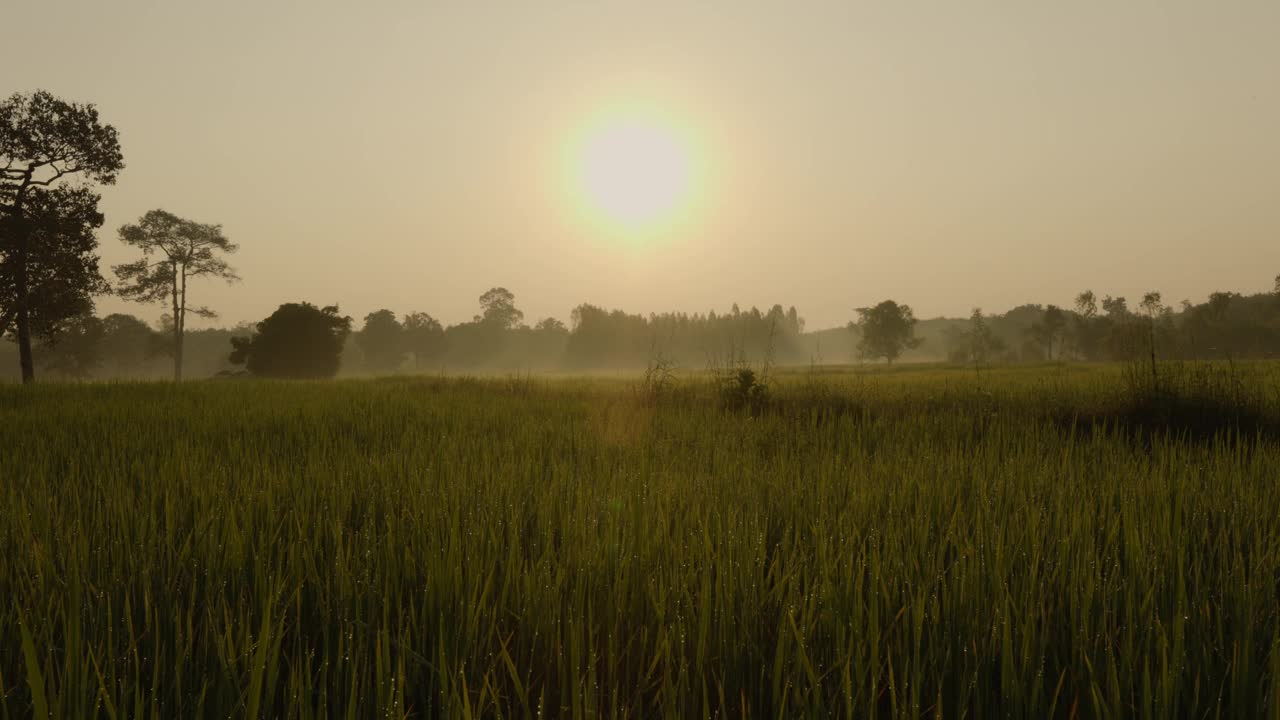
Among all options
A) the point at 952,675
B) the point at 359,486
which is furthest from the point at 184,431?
the point at 952,675

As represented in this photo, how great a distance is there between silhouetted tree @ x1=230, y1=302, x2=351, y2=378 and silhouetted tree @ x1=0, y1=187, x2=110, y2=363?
15.6m

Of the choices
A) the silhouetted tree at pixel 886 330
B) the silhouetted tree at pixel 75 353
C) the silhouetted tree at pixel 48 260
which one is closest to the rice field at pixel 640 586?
the silhouetted tree at pixel 48 260

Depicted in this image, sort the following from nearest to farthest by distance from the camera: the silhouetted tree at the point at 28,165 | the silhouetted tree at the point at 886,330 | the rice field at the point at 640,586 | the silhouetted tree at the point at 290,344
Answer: the rice field at the point at 640,586 → the silhouetted tree at the point at 28,165 → the silhouetted tree at the point at 290,344 → the silhouetted tree at the point at 886,330

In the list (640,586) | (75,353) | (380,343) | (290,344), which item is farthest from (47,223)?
(380,343)

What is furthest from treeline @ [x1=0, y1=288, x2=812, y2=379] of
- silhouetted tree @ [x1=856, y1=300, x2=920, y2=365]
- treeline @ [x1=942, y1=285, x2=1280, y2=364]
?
treeline @ [x1=942, y1=285, x2=1280, y2=364]

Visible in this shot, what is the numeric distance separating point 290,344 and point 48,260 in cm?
1740

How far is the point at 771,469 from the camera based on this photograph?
3.81 metres

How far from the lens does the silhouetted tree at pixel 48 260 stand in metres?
18.8

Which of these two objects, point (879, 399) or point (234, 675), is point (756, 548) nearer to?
point (234, 675)

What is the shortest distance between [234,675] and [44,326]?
27343mm

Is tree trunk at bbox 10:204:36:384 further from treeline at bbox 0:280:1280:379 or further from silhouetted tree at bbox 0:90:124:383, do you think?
treeline at bbox 0:280:1280:379

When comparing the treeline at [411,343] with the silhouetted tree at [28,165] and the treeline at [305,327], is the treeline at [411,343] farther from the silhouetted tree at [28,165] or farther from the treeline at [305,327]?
the silhouetted tree at [28,165]

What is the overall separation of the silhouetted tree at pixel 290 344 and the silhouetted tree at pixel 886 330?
70.9 meters

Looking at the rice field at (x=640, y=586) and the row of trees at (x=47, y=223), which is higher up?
the row of trees at (x=47, y=223)
